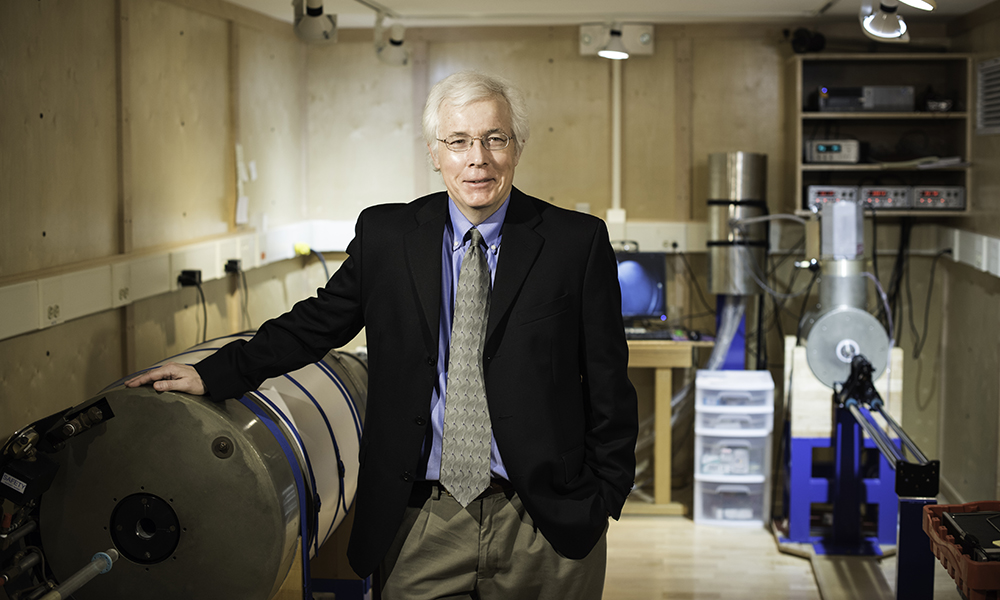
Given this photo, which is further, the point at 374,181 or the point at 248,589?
the point at 374,181

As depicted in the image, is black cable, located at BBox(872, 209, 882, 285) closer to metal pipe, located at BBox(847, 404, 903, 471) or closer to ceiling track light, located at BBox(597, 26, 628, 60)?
metal pipe, located at BBox(847, 404, 903, 471)

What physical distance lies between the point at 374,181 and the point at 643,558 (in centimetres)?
232

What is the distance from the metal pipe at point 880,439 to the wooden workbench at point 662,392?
94 cm

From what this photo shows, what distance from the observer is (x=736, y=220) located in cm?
425

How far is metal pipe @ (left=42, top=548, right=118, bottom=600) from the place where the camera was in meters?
1.74

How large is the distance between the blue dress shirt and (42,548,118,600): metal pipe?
0.73 m

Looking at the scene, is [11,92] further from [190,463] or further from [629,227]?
[629,227]

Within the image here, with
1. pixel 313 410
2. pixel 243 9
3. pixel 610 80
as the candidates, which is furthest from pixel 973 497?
pixel 243 9

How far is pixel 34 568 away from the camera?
1.86m

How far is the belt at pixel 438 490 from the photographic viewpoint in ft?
5.34

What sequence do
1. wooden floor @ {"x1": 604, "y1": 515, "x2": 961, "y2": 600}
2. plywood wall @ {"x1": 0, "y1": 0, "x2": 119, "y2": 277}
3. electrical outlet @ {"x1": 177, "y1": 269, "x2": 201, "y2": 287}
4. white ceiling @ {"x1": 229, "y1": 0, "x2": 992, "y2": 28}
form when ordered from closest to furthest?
plywood wall @ {"x1": 0, "y1": 0, "x2": 119, "y2": 277} < electrical outlet @ {"x1": 177, "y1": 269, "x2": 201, "y2": 287} < wooden floor @ {"x1": 604, "y1": 515, "x2": 961, "y2": 600} < white ceiling @ {"x1": 229, "y1": 0, "x2": 992, "y2": 28}

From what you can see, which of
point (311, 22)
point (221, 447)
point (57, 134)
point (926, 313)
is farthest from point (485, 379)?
point (926, 313)

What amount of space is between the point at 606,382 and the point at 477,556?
39 centimetres

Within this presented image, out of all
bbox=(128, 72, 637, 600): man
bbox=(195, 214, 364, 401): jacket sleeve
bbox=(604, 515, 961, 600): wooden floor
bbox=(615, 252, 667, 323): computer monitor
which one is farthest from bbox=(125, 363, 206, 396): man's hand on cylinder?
bbox=(615, 252, 667, 323): computer monitor
